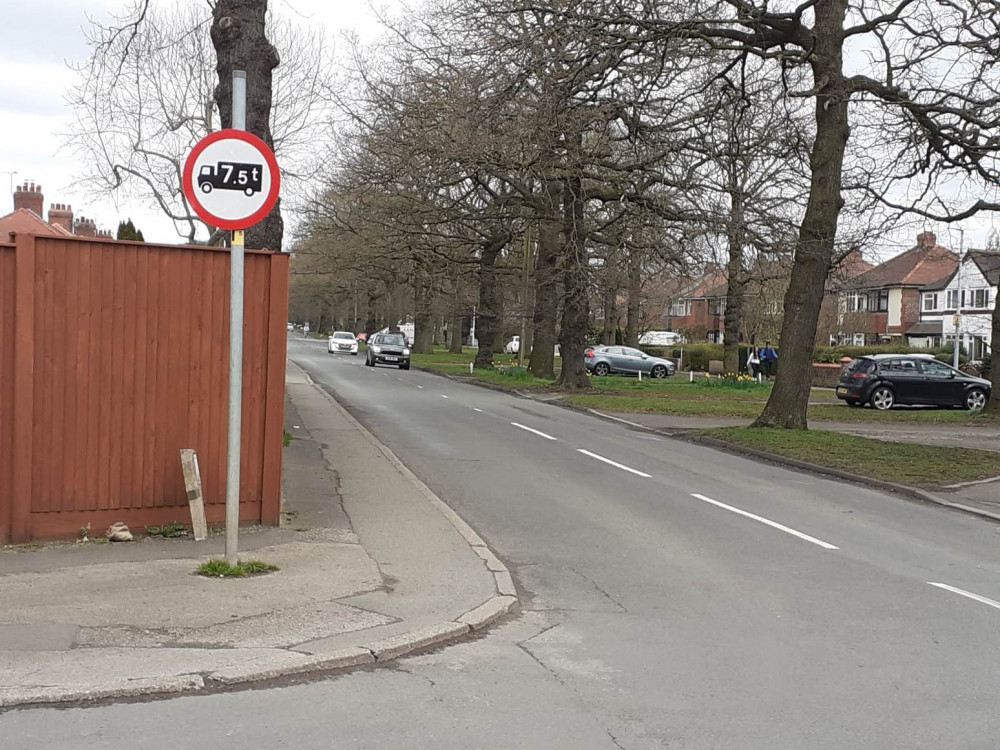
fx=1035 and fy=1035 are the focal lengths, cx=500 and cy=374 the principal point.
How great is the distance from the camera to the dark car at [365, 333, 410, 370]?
5066 cm

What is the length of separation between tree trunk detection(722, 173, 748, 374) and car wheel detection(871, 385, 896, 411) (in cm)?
529

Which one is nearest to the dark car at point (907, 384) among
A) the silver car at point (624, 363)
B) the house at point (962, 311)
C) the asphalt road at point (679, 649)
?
the silver car at point (624, 363)

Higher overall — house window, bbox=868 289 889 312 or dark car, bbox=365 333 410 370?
house window, bbox=868 289 889 312

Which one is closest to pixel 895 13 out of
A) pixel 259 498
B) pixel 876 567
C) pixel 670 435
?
pixel 670 435

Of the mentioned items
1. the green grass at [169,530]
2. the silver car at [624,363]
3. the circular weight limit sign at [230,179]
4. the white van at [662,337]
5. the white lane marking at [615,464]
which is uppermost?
the circular weight limit sign at [230,179]

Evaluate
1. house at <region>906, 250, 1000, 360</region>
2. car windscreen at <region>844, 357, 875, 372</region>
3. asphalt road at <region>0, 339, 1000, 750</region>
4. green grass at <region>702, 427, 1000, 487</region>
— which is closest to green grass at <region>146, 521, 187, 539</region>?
asphalt road at <region>0, 339, 1000, 750</region>

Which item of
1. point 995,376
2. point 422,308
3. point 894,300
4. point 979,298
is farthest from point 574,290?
point 894,300

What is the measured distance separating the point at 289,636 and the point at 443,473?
8.11 meters

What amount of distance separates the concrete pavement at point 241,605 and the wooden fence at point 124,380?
0.41 m

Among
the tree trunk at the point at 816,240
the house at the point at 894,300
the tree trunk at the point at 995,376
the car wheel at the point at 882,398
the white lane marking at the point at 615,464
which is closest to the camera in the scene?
the white lane marking at the point at 615,464

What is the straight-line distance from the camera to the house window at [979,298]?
70562 millimetres

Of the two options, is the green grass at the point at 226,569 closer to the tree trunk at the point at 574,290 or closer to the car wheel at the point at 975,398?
the tree trunk at the point at 574,290

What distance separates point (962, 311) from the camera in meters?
70.5

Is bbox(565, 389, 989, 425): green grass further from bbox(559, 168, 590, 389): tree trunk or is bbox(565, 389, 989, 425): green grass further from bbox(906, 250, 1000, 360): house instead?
bbox(906, 250, 1000, 360): house
